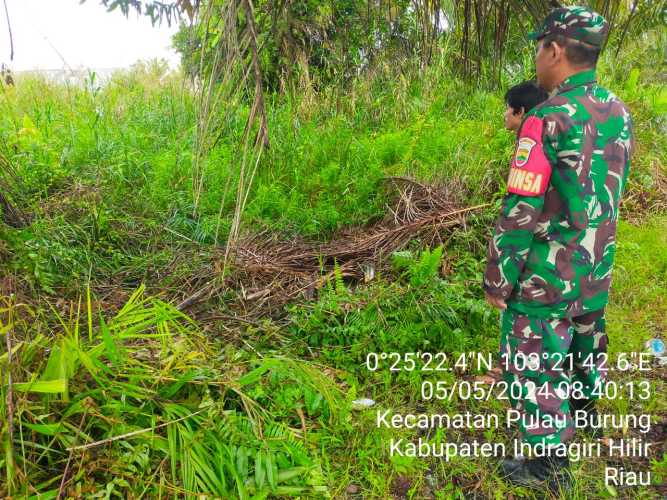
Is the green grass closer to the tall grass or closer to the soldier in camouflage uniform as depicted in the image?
the tall grass

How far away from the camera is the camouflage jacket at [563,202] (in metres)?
1.86

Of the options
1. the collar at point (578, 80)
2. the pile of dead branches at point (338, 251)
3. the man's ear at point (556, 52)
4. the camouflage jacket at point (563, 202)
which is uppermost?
the man's ear at point (556, 52)

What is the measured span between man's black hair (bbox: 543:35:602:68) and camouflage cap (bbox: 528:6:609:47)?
0.01 metres

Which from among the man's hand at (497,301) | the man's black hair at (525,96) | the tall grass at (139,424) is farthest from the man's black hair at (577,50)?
the tall grass at (139,424)

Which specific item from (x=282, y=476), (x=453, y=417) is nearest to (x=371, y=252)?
(x=453, y=417)

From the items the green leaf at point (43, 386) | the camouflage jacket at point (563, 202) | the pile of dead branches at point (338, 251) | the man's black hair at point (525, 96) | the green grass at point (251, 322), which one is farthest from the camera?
the pile of dead branches at point (338, 251)

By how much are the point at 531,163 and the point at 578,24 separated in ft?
1.62

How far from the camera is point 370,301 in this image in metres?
3.17

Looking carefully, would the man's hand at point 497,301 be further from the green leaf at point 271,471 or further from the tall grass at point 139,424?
the green leaf at point 271,471

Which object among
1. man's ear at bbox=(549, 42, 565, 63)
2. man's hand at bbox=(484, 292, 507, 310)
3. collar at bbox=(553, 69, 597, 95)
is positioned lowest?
man's hand at bbox=(484, 292, 507, 310)

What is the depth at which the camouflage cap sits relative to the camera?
71.7 inches

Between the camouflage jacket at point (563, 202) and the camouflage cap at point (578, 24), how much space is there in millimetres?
124

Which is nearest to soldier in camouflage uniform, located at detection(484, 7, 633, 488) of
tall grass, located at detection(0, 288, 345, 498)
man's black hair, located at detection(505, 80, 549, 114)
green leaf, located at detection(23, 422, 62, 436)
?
tall grass, located at detection(0, 288, 345, 498)

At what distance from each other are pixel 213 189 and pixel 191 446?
248cm
